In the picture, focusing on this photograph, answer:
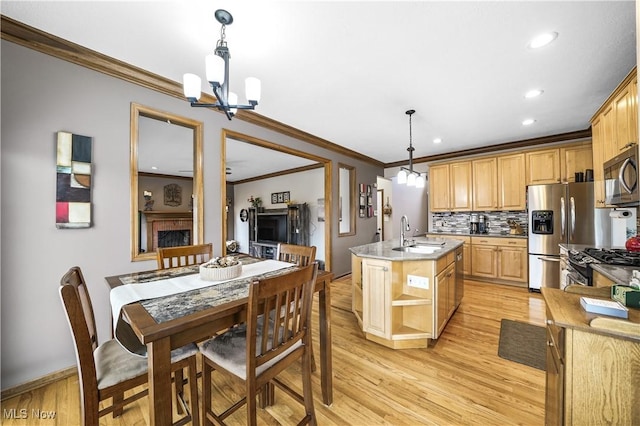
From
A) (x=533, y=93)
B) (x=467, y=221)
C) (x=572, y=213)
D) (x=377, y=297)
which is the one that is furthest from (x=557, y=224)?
(x=377, y=297)

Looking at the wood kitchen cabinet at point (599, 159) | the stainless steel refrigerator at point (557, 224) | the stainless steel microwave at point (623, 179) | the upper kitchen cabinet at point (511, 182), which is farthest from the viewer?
the upper kitchen cabinet at point (511, 182)

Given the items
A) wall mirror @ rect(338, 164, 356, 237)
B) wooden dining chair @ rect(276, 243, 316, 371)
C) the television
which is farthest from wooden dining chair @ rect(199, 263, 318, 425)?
the television

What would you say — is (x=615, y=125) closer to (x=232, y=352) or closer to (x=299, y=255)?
(x=299, y=255)

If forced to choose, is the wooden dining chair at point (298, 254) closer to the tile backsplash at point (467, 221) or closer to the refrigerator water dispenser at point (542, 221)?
the refrigerator water dispenser at point (542, 221)

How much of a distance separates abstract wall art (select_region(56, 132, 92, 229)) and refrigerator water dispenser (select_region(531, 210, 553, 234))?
553 cm

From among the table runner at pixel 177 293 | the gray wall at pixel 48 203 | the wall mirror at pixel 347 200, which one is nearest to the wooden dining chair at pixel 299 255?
the table runner at pixel 177 293

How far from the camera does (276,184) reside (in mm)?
7055

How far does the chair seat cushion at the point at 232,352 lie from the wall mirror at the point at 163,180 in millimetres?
1419

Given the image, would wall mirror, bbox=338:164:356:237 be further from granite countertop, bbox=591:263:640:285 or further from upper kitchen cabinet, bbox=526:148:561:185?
granite countertop, bbox=591:263:640:285

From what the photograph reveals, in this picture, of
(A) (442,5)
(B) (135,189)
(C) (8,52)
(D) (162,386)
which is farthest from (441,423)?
(C) (8,52)

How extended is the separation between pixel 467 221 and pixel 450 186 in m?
0.80

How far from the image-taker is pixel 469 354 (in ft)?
7.19

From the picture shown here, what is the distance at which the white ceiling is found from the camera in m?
1.53

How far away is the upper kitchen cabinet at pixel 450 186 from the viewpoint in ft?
15.5
